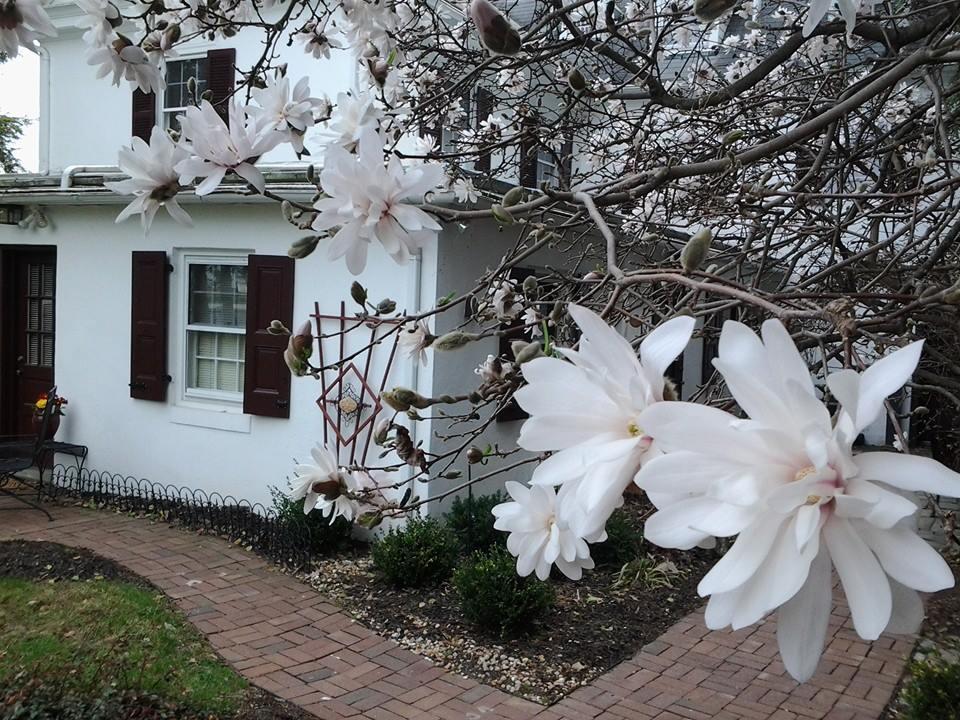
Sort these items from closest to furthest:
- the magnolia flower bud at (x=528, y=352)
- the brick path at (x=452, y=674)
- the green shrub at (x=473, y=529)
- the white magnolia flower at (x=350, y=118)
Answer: the magnolia flower bud at (x=528, y=352) → the white magnolia flower at (x=350, y=118) → the brick path at (x=452, y=674) → the green shrub at (x=473, y=529)

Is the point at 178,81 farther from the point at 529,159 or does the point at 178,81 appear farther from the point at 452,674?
the point at 452,674

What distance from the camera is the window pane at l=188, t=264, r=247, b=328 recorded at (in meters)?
7.31

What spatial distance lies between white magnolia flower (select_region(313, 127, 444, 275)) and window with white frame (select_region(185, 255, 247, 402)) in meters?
6.08

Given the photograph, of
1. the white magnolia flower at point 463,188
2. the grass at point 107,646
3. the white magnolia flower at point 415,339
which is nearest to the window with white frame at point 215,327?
the grass at point 107,646

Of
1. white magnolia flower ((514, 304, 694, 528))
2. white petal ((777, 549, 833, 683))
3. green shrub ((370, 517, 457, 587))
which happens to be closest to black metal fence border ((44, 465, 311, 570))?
green shrub ((370, 517, 457, 587))

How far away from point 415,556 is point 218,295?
3.24 meters

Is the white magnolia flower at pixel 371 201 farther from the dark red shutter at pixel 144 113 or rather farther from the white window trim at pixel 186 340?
the dark red shutter at pixel 144 113

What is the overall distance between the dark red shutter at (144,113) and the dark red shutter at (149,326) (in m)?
1.15

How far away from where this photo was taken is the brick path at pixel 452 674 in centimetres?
409

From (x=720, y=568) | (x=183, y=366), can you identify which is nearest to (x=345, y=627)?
(x=183, y=366)

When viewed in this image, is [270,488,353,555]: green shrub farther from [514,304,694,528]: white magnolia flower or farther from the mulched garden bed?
[514,304,694,528]: white magnolia flower

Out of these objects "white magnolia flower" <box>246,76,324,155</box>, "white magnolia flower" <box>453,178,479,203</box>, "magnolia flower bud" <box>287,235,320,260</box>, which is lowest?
"magnolia flower bud" <box>287,235,320,260</box>

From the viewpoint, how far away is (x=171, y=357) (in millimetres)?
7527

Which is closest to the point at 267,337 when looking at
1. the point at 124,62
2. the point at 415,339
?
the point at 124,62
